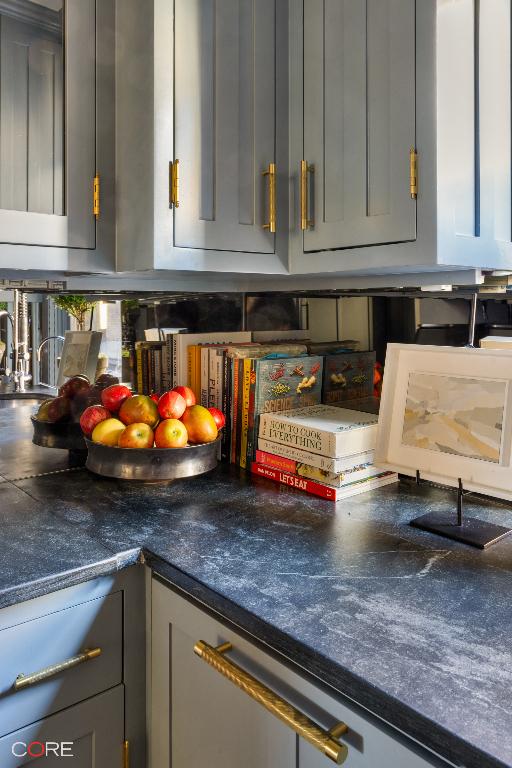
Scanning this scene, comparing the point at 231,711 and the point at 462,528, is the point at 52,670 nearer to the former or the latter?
the point at 231,711

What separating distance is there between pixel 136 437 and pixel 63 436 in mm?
331

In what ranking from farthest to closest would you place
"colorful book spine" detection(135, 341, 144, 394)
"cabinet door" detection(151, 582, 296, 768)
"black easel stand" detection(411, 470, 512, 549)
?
"colorful book spine" detection(135, 341, 144, 394) → "black easel stand" detection(411, 470, 512, 549) → "cabinet door" detection(151, 582, 296, 768)

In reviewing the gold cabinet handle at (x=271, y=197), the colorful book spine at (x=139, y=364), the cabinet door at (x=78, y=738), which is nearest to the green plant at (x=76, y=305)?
the colorful book spine at (x=139, y=364)

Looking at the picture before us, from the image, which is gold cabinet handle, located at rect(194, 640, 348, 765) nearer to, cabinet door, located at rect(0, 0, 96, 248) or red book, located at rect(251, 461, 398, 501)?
red book, located at rect(251, 461, 398, 501)

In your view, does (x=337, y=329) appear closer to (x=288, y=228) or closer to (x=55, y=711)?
(x=288, y=228)

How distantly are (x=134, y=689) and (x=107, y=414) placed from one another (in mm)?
622

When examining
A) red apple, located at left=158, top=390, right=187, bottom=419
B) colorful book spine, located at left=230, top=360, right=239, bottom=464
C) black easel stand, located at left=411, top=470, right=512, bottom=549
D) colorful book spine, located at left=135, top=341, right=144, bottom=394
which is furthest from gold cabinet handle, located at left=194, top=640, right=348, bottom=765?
colorful book spine, located at left=135, top=341, right=144, bottom=394

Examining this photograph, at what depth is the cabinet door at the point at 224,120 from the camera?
52.5 inches

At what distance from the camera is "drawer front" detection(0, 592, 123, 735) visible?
911 mm

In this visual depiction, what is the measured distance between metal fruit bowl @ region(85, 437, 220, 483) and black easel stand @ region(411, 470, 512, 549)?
0.49m

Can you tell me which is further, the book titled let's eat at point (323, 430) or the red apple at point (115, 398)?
the red apple at point (115, 398)

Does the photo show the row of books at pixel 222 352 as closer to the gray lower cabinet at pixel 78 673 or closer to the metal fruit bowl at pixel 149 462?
the metal fruit bowl at pixel 149 462

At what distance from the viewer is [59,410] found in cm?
159

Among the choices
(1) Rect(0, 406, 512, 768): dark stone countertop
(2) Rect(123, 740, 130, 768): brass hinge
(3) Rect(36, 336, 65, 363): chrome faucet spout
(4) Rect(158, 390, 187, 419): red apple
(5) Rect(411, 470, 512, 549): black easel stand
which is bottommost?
(2) Rect(123, 740, 130, 768): brass hinge
